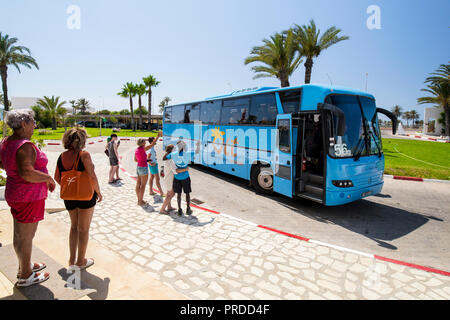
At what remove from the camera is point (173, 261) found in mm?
4242

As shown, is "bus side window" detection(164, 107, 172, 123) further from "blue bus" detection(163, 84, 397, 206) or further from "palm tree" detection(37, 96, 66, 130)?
"palm tree" detection(37, 96, 66, 130)

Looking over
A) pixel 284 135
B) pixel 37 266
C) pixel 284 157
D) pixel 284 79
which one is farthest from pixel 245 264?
pixel 284 79

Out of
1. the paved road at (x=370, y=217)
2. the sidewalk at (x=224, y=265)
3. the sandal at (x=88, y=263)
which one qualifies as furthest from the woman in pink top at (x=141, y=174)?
the sandal at (x=88, y=263)

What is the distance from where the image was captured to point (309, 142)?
742 centimetres

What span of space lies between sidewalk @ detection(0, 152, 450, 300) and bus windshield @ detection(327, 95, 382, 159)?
2835 mm

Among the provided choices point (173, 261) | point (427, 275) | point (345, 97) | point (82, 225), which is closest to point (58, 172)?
point (82, 225)

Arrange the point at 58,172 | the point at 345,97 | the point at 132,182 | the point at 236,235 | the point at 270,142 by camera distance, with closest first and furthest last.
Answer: the point at 58,172, the point at 236,235, the point at 345,97, the point at 270,142, the point at 132,182

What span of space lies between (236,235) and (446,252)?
4.09 m

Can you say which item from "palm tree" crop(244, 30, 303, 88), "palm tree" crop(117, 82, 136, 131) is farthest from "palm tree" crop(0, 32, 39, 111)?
"palm tree" crop(244, 30, 303, 88)

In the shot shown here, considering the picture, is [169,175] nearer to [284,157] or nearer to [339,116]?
[284,157]

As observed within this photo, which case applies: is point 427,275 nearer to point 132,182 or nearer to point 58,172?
point 58,172

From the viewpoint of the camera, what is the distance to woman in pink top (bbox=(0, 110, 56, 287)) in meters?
3.05

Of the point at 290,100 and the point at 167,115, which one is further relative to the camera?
the point at 167,115

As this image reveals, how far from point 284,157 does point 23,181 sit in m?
6.19
